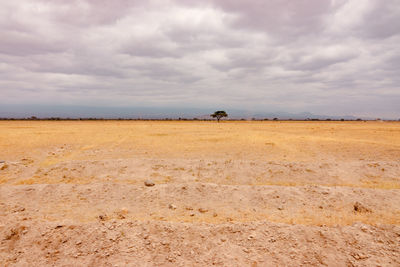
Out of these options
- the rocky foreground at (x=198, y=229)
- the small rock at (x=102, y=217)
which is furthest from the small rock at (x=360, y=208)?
the small rock at (x=102, y=217)

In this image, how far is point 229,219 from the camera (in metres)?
7.95

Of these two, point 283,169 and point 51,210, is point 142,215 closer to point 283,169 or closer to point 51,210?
point 51,210

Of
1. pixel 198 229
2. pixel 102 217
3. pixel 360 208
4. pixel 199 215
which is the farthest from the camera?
pixel 360 208

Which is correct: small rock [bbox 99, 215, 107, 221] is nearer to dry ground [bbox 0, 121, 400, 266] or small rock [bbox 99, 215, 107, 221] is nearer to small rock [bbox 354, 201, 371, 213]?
dry ground [bbox 0, 121, 400, 266]

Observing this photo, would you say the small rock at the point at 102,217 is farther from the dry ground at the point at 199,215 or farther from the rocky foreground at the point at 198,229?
the rocky foreground at the point at 198,229

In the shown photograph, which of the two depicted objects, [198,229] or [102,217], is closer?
[198,229]

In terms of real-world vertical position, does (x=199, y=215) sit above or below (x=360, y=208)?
below

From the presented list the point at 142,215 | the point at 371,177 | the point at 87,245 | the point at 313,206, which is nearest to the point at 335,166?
the point at 371,177

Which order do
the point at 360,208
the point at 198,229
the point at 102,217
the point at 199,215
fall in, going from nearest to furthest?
the point at 198,229 → the point at 102,217 → the point at 199,215 → the point at 360,208

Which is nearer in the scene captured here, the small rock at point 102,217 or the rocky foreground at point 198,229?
the rocky foreground at point 198,229

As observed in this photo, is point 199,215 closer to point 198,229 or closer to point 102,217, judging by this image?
point 198,229

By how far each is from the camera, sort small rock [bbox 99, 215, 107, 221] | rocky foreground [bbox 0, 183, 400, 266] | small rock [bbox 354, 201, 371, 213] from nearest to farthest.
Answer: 1. rocky foreground [bbox 0, 183, 400, 266]
2. small rock [bbox 99, 215, 107, 221]
3. small rock [bbox 354, 201, 371, 213]

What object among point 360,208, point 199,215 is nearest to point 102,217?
point 199,215

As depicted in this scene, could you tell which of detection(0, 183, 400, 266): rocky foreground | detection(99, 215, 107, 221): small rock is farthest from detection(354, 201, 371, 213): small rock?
detection(99, 215, 107, 221): small rock
